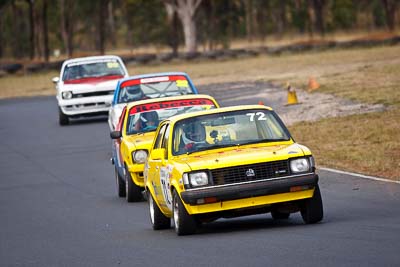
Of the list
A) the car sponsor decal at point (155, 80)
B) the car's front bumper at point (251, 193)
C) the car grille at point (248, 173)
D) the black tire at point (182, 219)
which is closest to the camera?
the car's front bumper at point (251, 193)

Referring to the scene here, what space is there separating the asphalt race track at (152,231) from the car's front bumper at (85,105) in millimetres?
8146

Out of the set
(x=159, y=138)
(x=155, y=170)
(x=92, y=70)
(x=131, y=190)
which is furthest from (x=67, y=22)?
(x=155, y=170)

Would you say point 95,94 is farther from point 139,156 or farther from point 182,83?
point 139,156

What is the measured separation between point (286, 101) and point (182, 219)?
20.2m

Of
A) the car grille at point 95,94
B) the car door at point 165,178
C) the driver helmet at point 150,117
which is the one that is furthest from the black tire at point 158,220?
the car grille at point 95,94

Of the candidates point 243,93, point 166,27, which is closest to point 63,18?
point 166,27

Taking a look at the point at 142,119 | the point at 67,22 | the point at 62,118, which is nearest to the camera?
the point at 142,119

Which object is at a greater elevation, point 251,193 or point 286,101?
point 251,193

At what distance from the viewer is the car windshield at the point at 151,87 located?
68.6 feet

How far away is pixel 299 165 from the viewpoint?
33.9 feet

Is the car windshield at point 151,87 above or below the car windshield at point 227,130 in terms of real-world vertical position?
below

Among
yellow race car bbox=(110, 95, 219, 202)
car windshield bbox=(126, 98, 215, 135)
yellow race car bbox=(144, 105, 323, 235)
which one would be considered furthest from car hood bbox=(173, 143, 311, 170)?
car windshield bbox=(126, 98, 215, 135)

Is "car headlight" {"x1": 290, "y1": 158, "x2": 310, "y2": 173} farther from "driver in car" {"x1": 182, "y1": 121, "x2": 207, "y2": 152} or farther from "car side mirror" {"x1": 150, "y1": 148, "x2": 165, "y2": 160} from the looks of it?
"car side mirror" {"x1": 150, "y1": 148, "x2": 165, "y2": 160}

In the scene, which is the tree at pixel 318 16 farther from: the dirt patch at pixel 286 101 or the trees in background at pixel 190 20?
the dirt patch at pixel 286 101
